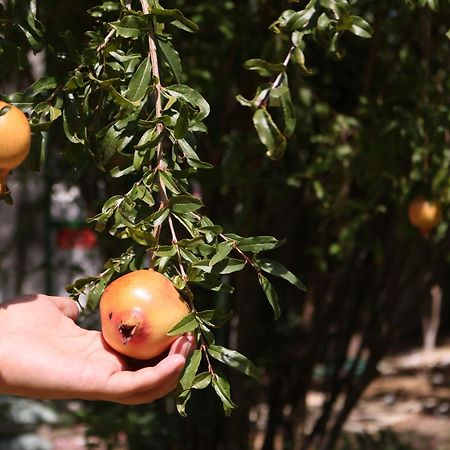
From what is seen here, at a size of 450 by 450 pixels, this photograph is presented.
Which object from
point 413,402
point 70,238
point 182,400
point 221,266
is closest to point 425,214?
point 221,266

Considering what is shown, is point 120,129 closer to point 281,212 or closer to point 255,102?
point 255,102

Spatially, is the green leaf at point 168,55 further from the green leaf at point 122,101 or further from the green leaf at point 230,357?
the green leaf at point 230,357

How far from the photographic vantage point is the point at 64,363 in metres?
1.85

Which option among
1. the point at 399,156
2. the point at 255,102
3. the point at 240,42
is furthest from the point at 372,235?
the point at 255,102

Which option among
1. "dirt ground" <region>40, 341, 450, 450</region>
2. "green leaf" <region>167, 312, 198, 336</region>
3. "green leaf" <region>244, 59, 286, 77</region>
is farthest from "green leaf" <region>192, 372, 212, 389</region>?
"dirt ground" <region>40, 341, 450, 450</region>

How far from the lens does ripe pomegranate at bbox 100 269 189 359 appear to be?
64.9 inches

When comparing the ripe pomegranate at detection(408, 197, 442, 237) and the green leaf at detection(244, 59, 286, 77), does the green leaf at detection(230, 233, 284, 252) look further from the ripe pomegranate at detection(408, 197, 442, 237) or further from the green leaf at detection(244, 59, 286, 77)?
the ripe pomegranate at detection(408, 197, 442, 237)

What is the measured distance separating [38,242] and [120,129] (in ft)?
19.6

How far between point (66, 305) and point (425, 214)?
1.37 m

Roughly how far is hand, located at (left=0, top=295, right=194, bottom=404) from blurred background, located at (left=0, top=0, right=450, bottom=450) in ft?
3.22

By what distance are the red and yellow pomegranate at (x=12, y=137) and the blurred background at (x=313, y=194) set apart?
1.04 metres

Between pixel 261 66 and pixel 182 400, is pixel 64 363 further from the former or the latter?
pixel 261 66

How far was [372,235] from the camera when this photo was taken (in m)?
3.89

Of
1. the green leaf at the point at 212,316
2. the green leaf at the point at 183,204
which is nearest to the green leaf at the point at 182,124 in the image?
the green leaf at the point at 183,204
